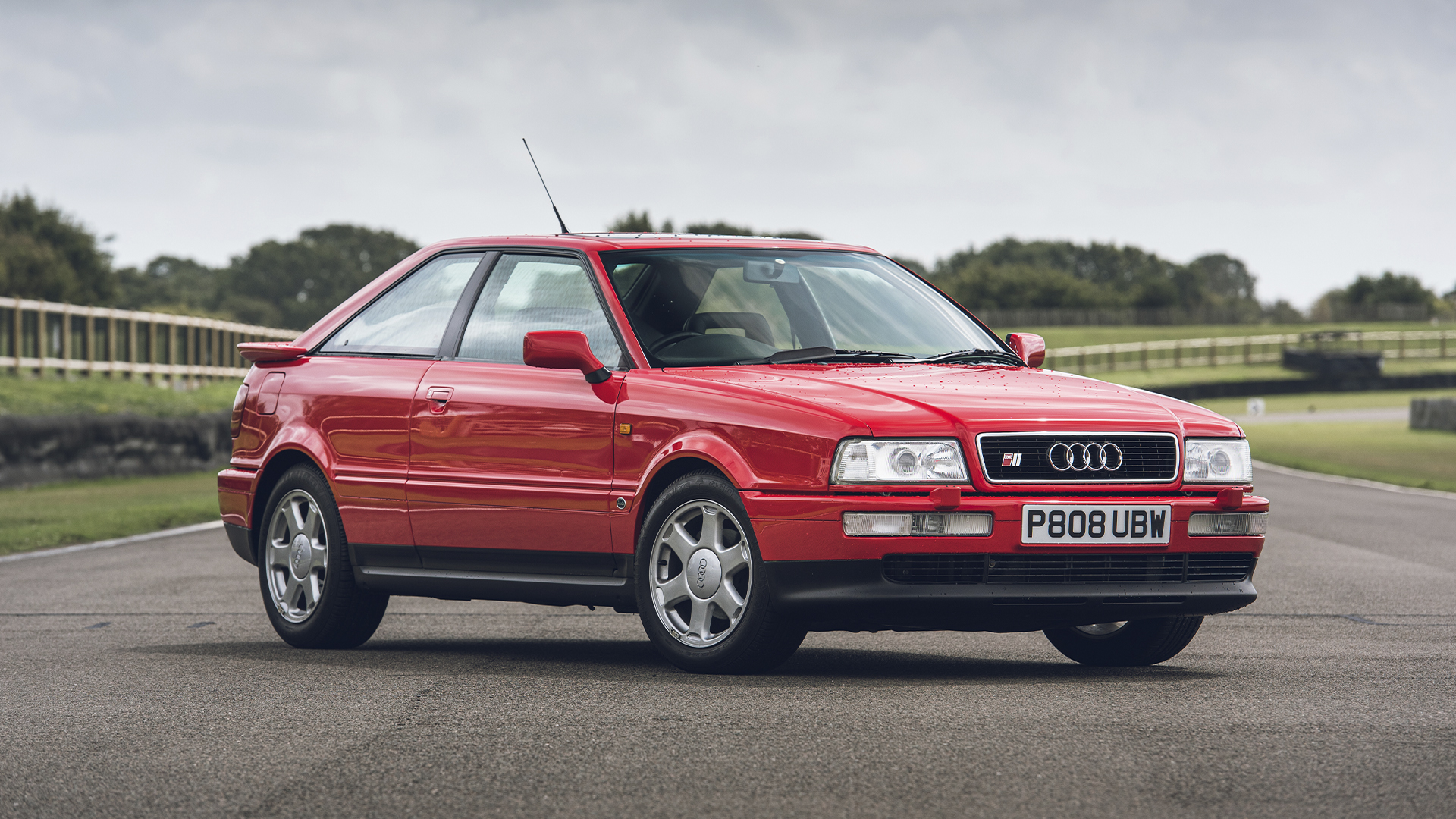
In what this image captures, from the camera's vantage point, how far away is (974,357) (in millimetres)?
7336

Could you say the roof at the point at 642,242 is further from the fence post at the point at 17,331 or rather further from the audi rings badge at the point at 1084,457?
the fence post at the point at 17,331

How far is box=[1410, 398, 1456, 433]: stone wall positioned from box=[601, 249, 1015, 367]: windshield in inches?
1314

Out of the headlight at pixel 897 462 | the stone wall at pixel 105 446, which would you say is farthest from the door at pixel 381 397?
the stone wall at pixel 105 446

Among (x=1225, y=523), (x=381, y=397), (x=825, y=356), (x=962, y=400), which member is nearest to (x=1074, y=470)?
(x=962, y=400)

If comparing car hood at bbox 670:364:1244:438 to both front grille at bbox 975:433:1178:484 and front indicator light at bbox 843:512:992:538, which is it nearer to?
front grille at bbox 975:433:1178:484

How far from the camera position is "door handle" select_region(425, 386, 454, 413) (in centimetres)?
739

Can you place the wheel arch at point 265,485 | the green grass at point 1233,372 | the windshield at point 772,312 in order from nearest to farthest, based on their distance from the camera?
the windshield at point 772,312 → the wheel arch at point 265,485 → the green grass at point 1233,372

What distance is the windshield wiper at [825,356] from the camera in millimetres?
6965

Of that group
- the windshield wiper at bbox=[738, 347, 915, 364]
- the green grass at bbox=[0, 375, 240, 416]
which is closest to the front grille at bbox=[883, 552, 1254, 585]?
the windshield wiper at bbox=[738, 347, 915, 364]

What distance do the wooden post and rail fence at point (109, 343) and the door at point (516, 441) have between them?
25190 millimetres

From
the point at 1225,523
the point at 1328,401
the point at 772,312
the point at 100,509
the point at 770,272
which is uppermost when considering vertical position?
the point at 770,272

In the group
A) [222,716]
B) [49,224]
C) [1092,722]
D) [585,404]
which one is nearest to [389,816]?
[222,716]

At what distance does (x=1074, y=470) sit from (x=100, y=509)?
14.0 metres

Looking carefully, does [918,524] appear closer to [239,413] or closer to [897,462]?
[897,462]
